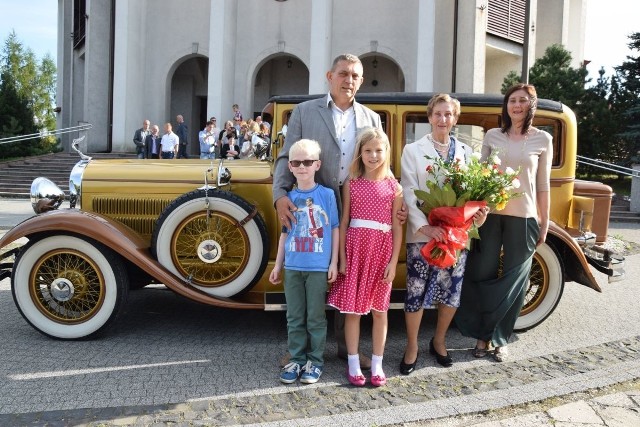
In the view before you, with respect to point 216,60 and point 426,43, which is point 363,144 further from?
point 216,60

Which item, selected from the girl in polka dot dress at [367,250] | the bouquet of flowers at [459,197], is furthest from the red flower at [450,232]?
the girl in polka dot dress at [367,250]

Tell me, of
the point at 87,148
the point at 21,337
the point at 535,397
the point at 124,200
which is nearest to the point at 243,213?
the point at 124,200

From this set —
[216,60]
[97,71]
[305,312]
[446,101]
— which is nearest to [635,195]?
[446,101]

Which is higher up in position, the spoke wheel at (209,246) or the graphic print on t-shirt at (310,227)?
the graphic print on t-shirt at (310,227)

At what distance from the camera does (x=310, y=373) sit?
368cm

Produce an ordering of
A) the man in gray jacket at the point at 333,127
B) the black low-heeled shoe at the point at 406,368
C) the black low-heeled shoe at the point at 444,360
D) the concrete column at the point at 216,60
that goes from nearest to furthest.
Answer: the man in gray jacket at the point at 333,127
the black low-heeled shoe at the point at 406,368
the black low-heeled shoe at the point at 444,360
the concrete column at the point at 216,60

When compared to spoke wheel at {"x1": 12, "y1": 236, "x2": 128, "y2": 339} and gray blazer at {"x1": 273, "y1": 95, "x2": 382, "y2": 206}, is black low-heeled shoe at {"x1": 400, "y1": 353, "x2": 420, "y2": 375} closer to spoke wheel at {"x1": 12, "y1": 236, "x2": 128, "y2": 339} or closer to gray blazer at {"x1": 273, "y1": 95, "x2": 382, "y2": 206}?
gray blazer at {"x1": 273, "y1": 95, "x2": 382, "y2": 206}

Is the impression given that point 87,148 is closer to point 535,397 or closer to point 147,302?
point 147,302

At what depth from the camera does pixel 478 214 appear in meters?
3.76

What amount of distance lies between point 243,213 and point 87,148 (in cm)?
Result: 2037

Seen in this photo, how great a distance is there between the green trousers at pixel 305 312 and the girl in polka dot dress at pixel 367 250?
0.12 metres

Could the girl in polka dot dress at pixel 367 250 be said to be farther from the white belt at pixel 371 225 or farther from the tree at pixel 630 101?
the tree at pixel 630 101

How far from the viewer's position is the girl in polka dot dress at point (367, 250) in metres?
3.62

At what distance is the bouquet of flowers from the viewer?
11.9ft
